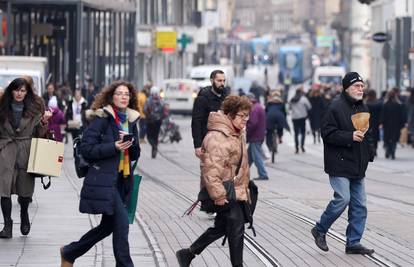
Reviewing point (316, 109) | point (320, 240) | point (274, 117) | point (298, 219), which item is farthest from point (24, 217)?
point (316, 109)

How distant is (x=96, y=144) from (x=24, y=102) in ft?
11.8

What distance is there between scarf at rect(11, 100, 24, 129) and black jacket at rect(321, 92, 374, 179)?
10.1 ft

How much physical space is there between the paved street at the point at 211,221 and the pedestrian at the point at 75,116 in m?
5.31

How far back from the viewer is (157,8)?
94625mm

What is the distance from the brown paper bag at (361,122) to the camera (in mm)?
15609

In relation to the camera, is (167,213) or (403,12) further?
(403,12)

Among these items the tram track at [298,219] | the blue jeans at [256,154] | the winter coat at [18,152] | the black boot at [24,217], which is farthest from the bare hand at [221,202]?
the blue jeans at [256,154]

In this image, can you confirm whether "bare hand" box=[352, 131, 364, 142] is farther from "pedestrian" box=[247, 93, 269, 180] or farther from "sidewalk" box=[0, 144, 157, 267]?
"pedestrian" box=[247, 93, 269, 180]

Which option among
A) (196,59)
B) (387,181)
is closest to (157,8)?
(196,59)

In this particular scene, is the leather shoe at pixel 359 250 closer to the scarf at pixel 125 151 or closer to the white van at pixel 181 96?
the scarf at pixel 125 151

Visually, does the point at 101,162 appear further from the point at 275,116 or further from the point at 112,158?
the point at 275,116

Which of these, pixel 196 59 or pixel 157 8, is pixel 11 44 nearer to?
pixel 157 8

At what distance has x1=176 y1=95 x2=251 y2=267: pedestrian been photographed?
13.1 meters

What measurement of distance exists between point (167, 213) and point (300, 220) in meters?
1.87
